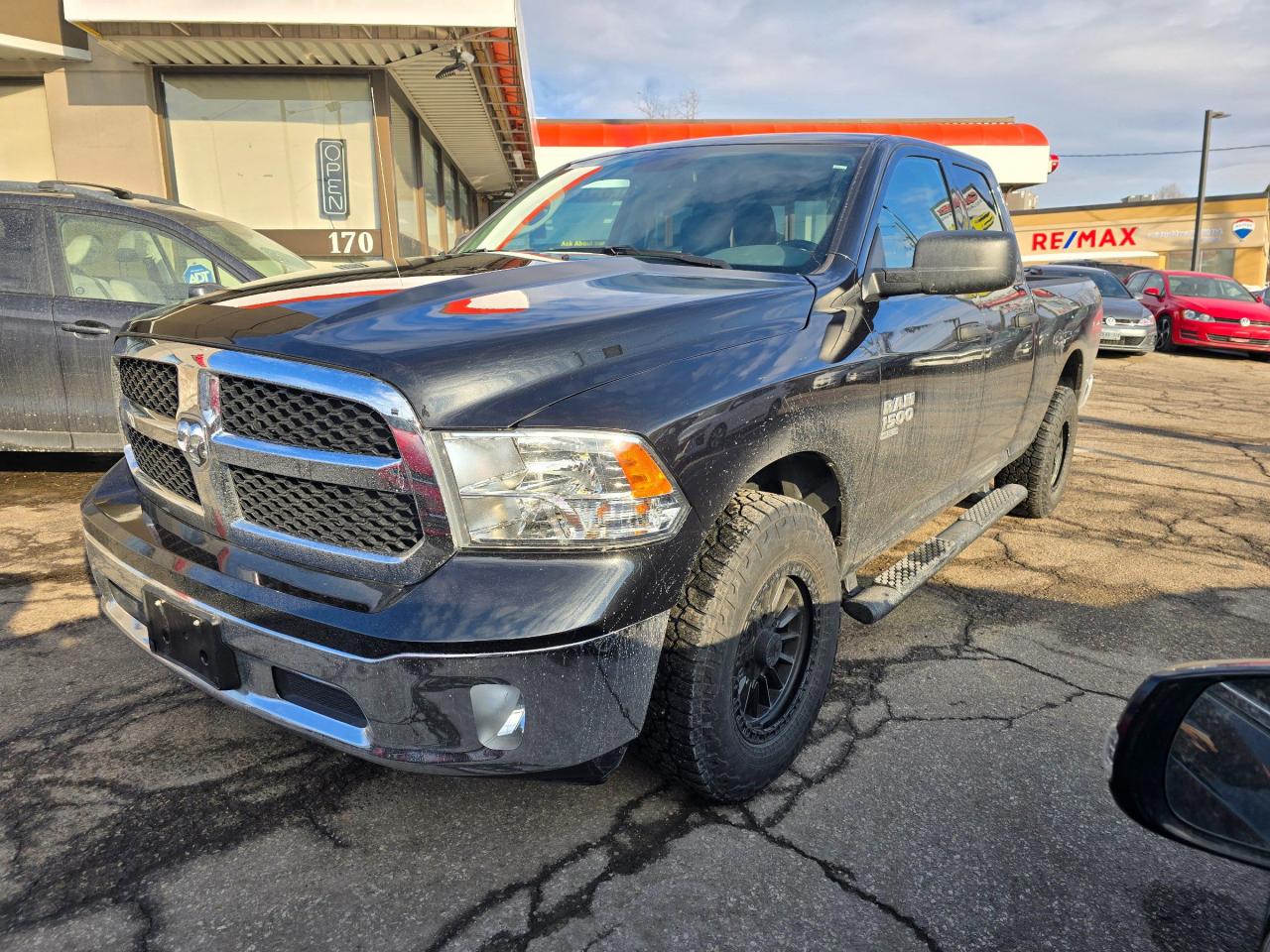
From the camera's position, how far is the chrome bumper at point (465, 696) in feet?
5.62

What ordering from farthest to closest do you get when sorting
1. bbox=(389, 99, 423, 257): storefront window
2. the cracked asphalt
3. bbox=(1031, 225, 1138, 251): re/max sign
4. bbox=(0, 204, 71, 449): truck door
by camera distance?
bbox=(1031, 225, 1138, 251): re/max sign → bbox=(389, 99, 423, 257): storefront window → bbox=(0, 204, 71, 449): truck door → the cracked asphalt

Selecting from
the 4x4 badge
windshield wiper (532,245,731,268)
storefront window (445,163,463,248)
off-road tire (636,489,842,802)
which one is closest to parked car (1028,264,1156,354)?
storefront window (445,163,463,248)

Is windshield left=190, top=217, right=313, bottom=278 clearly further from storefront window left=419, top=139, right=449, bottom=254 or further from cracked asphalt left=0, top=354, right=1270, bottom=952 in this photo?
storefront window left=419, top=139, right=449, bottom=254

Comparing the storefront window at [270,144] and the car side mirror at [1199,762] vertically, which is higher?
Result: the storefront window at [270,144]

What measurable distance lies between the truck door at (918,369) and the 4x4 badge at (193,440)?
1857 millimetres

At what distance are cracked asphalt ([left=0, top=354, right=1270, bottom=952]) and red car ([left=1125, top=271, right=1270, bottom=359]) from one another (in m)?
15.0

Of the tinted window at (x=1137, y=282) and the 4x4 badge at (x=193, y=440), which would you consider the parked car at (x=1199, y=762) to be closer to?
the 4x4 badge at (x=193, y=440)

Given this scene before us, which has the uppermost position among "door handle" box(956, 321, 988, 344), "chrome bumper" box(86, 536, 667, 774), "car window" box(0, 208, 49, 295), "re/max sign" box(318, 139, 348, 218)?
"re/max sign" box(318, 139, 348, 218)

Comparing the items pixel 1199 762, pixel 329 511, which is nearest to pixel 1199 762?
pixel 1199 762

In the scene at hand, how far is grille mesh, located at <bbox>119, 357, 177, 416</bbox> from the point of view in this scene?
217 cm

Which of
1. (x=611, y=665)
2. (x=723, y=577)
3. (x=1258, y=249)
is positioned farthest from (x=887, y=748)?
(x=1258, y=249)

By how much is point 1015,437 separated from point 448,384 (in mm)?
3381

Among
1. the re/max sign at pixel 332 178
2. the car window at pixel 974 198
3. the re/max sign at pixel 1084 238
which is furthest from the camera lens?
the re/max sign at pixel 1084 238

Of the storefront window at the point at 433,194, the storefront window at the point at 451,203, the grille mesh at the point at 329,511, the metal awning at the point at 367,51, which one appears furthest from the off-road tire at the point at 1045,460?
the storefront window at the point at 451,203
